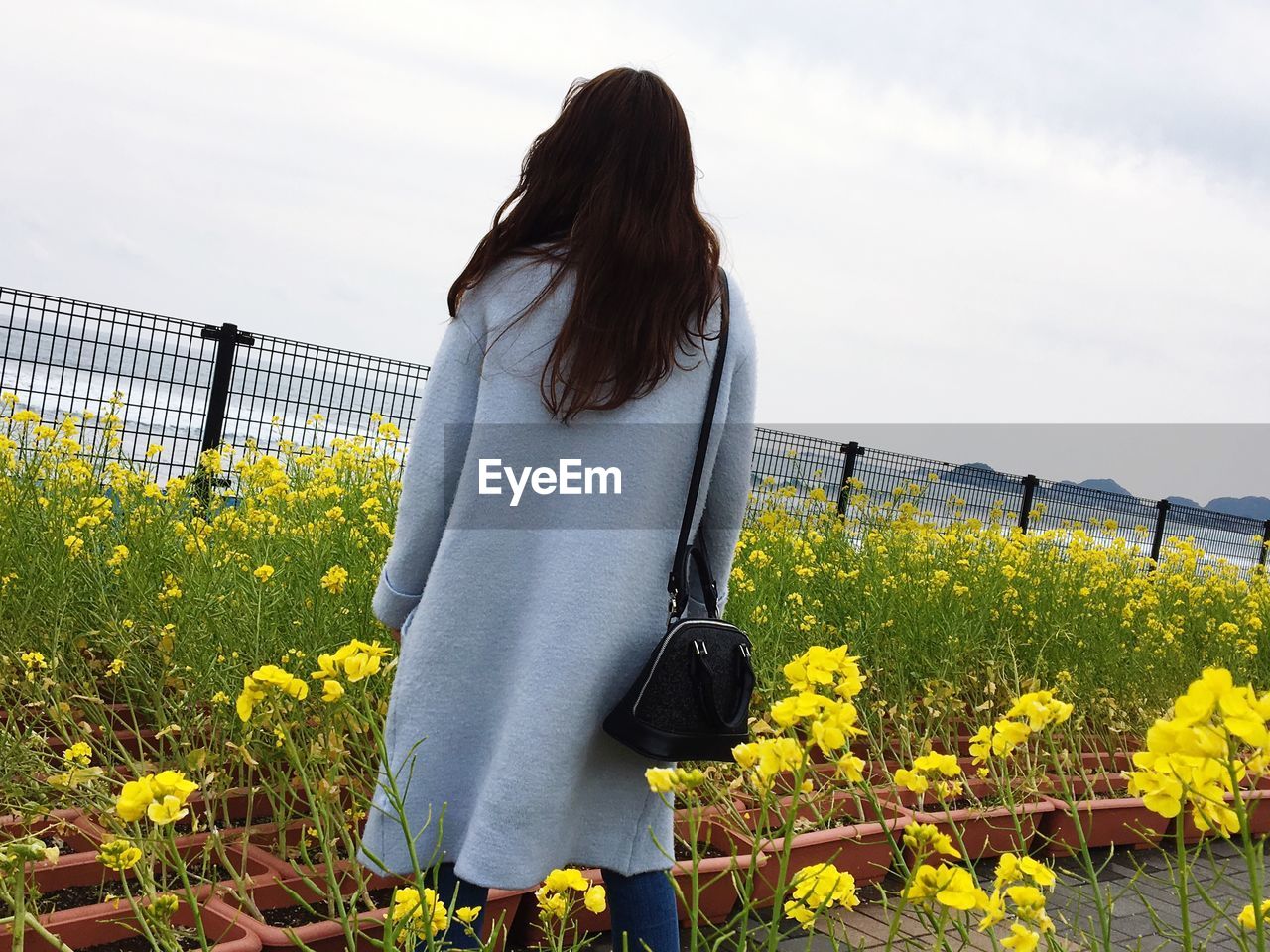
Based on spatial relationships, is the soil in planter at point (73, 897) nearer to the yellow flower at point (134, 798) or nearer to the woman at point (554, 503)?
the woman at point (554, 503)

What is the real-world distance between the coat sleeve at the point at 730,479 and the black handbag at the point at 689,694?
8 cm

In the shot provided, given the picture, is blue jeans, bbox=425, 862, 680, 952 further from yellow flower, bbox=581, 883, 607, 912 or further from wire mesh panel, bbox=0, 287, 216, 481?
wire mesh panel, bbox=0, 287, 216, 481

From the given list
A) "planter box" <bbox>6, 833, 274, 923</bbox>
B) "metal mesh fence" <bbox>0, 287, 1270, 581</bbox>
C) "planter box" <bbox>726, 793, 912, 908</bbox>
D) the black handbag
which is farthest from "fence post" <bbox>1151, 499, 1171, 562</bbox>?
the black handbag

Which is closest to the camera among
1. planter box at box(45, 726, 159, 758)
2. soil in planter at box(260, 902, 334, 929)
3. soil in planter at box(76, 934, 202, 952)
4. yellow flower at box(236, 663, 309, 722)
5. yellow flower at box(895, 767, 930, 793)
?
yellow flower at box(236, 663, 309, 722)

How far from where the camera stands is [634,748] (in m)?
1.73

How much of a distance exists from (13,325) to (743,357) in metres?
5.31

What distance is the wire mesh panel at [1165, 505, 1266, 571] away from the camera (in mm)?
14094

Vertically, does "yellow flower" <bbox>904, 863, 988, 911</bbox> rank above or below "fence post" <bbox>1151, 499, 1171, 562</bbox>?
below

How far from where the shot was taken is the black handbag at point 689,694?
5.58 feet

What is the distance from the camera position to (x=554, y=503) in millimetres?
1756

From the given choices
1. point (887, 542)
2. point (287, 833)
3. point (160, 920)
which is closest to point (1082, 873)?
point (887, 542)

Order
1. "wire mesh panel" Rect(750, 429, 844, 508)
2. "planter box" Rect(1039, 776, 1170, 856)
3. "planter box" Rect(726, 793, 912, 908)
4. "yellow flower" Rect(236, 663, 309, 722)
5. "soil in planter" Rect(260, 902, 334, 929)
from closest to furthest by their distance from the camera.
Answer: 1. "yellow flower" Rect(236, 663, 309, 722)
2. "soil in planter" Rect(260, 902, 334, 929)
3. "planter box" Rect(726, 793, 912, 908)
4. "planter box" Rect(1039, 776, 1170, 856)
5. "wire mesh panel" Rect(750, 429, 844, 508)

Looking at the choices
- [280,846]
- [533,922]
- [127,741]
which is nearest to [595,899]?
[533,922]

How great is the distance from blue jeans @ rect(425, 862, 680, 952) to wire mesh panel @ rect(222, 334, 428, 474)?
4831 mm
